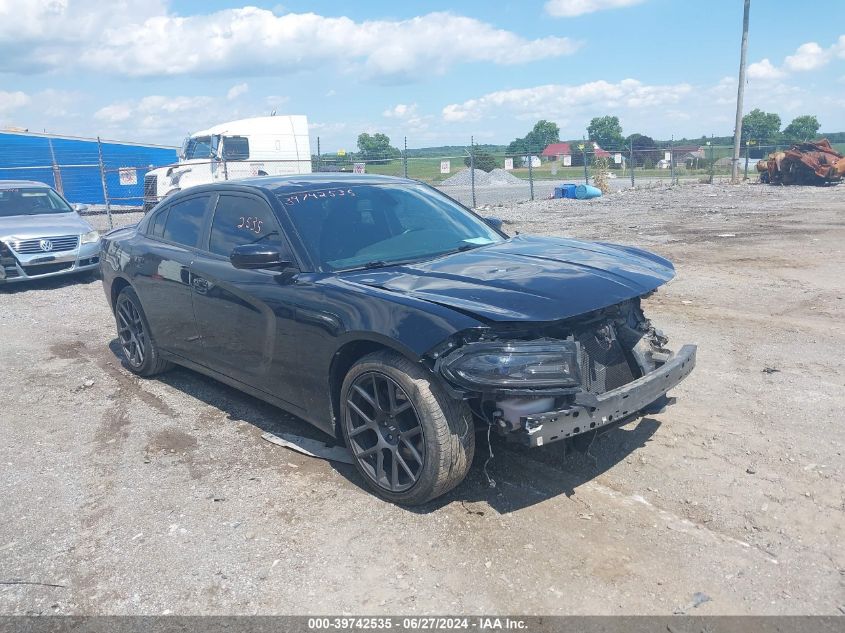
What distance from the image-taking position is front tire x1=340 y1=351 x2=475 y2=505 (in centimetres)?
349

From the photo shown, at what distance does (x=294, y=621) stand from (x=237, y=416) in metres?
2.54

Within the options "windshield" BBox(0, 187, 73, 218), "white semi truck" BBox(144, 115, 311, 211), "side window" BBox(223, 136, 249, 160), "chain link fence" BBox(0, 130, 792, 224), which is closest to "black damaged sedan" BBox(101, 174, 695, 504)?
"windshield" BBox(0, 187, 73, 218)

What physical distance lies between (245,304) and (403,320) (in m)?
1.49

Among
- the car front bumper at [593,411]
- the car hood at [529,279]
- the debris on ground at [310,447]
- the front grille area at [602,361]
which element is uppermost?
the car hood at [529,279]

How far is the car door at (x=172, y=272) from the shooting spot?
528cm

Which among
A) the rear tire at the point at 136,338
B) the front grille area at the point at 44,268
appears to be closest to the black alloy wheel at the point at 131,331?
the rear tire at the point at 136,338

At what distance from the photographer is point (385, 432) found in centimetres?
379

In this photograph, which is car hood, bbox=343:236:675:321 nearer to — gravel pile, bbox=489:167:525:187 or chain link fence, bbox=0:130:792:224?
chain link fence, bbox=0:130:792:224

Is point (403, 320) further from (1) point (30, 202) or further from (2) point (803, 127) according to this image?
(2) point (803, 127)

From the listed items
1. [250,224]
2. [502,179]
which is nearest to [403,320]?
[250,224]

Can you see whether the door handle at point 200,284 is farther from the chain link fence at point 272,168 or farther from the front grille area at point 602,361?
the chain link fence at point 272,168

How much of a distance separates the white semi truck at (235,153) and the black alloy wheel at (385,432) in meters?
18.9

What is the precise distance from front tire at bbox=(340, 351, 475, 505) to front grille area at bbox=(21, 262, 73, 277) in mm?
8487

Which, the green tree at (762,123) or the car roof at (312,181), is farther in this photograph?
the green tree at (762,123)
